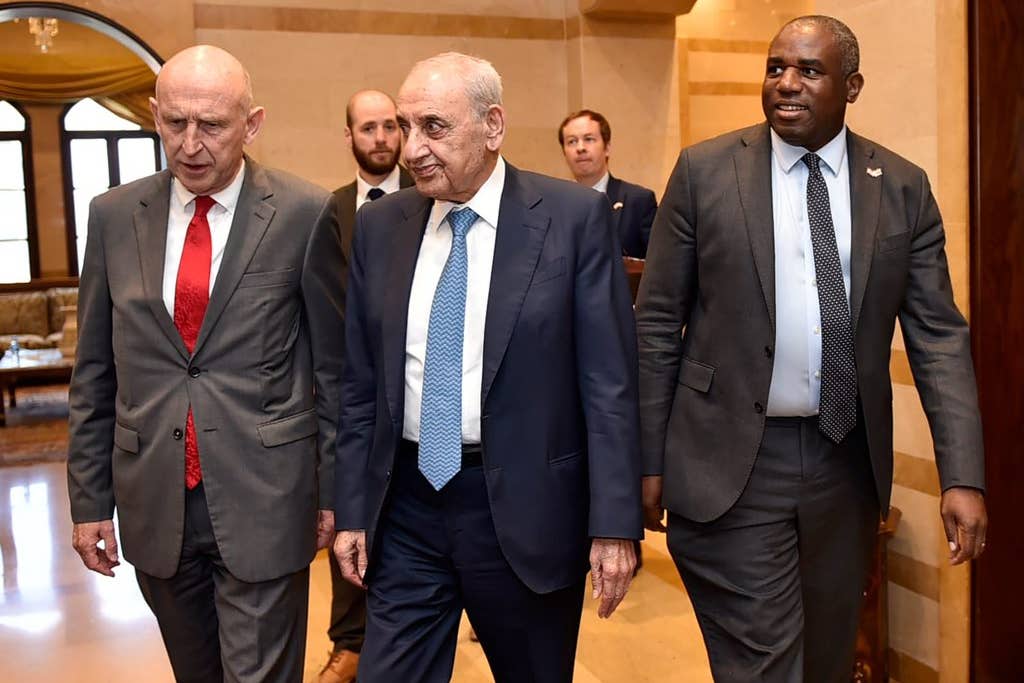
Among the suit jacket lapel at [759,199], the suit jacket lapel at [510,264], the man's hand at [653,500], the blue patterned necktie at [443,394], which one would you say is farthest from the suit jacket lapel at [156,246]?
the suit jacket lapel at [759,199]

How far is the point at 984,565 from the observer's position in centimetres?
361

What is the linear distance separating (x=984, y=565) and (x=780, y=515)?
1.24 meters

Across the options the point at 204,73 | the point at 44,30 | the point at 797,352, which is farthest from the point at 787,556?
the point at 44,30

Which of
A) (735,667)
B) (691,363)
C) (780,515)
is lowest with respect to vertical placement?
(735,667)

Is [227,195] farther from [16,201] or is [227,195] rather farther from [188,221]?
[16,201]

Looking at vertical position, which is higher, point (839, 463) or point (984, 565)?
point (839, 463)

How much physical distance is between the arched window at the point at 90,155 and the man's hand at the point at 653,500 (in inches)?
561

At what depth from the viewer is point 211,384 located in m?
2.69

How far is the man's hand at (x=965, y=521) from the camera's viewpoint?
2682mm

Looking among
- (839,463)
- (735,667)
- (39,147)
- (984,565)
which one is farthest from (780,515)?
(39,147)

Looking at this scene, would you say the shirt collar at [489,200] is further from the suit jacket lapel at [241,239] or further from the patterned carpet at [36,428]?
the patterned carpet at [36,428]

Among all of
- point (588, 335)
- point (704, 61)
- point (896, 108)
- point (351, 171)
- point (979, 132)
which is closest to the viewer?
point (588, 335)

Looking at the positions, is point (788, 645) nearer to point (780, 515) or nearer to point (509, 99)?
point (780, 515)

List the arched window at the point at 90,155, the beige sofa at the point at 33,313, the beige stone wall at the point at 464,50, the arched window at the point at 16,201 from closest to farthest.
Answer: the beige stone wall at the point at 464,50
the beige sofa at the point at 33,313
the arched window at the point at 16,201
the arched window at the point at 90,155
